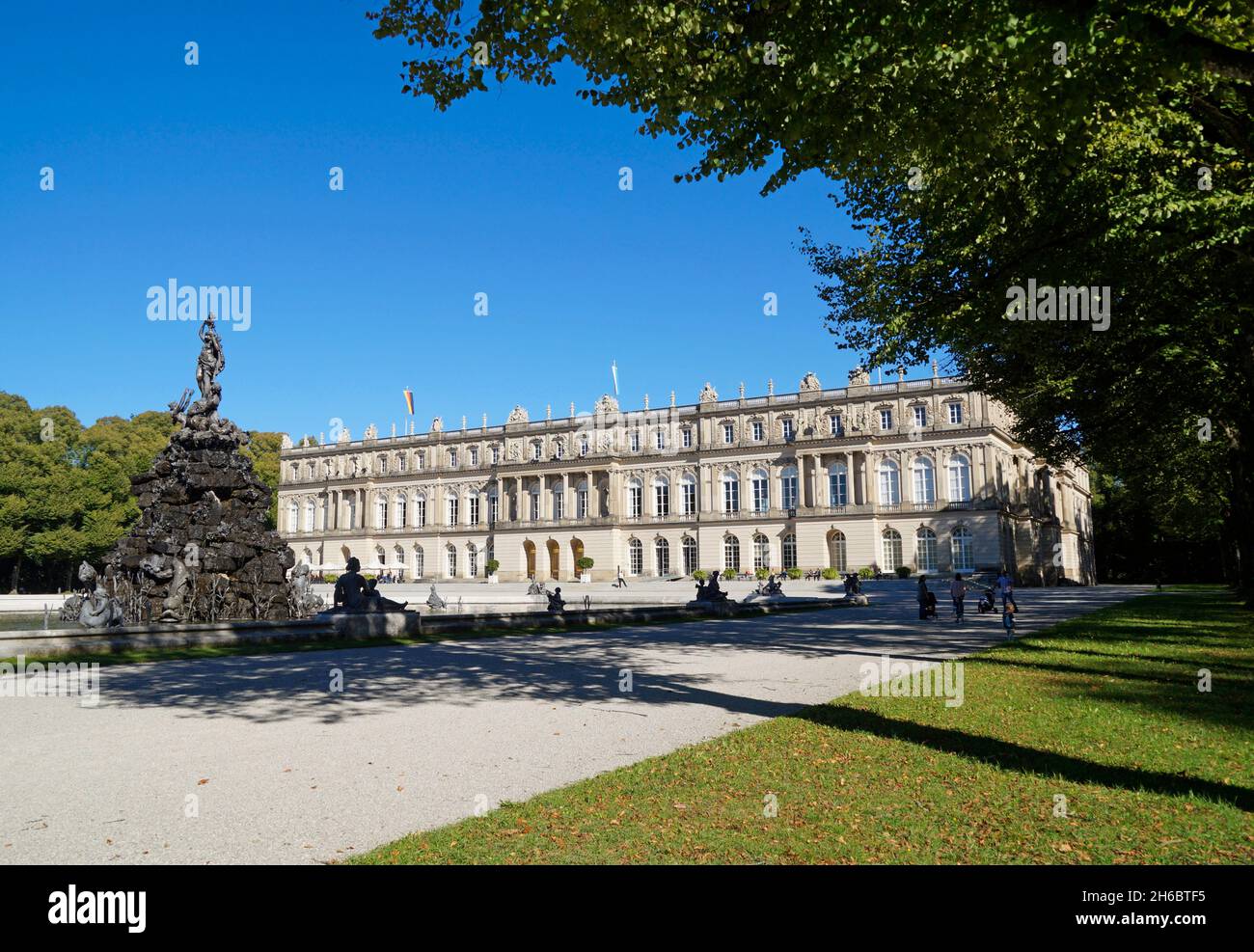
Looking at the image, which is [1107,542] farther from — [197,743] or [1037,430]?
[197,743]

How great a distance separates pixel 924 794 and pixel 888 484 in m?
60.7

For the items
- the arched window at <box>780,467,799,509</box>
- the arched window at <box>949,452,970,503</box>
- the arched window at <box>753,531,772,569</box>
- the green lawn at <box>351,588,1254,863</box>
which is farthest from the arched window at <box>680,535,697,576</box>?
the green lawn at <box>351,588,1254,863</box>

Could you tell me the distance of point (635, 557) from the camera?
244 ft

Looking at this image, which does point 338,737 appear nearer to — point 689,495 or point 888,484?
point 888,484

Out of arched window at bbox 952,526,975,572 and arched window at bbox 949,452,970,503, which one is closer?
arched window at bbox 952,526,975,572

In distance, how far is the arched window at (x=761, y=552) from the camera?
6712 centimetres

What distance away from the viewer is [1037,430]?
75.3 feet

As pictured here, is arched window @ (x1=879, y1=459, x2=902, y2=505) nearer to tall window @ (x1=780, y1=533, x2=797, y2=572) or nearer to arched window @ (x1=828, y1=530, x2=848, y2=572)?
arched window @ (x1=828, y1=530, x2=848, y2=572)

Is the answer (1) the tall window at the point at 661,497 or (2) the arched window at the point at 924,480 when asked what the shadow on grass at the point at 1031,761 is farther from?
(1) the tall window at the point at 661,497

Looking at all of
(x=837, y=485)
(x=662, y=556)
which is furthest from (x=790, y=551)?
(x=662, y=556)

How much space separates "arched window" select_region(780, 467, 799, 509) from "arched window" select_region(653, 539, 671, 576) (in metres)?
11.3

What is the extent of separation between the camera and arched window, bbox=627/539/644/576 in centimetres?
7362

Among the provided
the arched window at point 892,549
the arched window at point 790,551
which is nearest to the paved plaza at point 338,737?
the arched window at point 892,549
